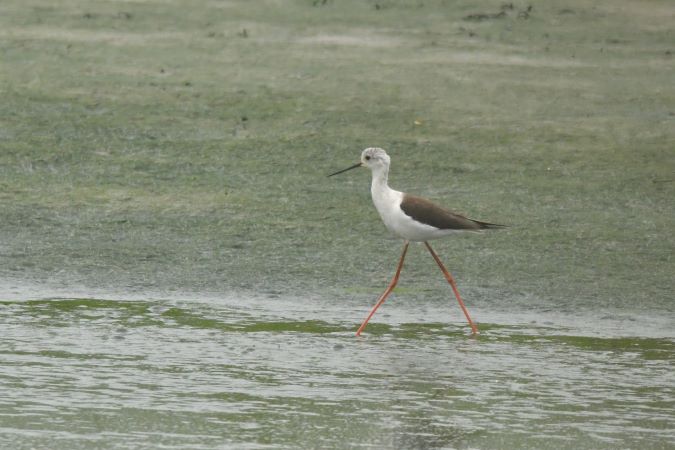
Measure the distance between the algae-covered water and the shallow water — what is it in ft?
0.07

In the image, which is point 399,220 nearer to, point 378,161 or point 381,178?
point 381,178

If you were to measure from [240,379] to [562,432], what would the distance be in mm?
1658

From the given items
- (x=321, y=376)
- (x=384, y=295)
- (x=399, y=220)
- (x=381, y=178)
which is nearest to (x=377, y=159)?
(x=381, y=178)

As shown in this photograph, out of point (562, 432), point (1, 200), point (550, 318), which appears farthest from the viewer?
point (1, 200)

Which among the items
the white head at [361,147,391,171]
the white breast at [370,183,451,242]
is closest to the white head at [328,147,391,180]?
the white head at [361,147,391,171]

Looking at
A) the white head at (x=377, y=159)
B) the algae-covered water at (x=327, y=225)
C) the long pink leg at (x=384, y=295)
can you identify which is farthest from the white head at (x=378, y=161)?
the algae-covered water at (x=327, y=225)

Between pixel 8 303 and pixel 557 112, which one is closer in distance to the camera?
pixel 8 303

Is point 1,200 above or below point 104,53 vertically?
below

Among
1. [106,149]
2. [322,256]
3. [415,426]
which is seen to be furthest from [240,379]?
[106,149]

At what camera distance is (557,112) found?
45.4ft

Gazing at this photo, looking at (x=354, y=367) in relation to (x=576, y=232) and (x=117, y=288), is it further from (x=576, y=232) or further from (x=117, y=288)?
(x=576, y=232)

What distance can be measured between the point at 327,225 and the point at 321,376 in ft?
11.6

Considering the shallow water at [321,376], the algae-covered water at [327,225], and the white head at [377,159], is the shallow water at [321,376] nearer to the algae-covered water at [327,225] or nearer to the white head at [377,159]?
the algae-covered water at [327,225]

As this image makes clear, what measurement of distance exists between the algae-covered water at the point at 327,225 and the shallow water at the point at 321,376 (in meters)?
0.02
